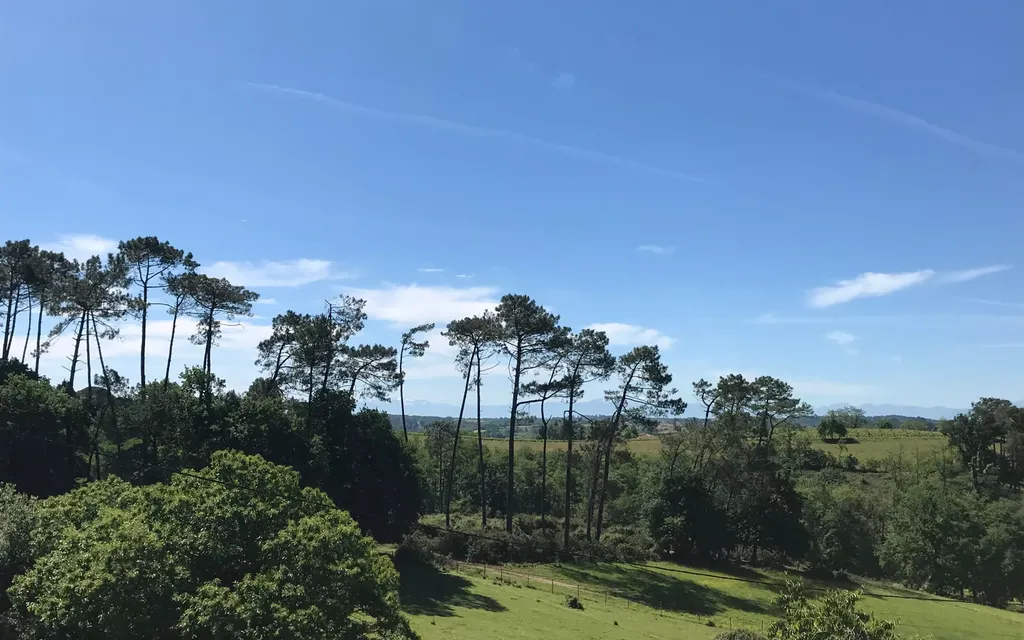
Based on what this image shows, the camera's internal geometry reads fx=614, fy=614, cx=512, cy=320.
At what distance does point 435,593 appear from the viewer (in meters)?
36.6

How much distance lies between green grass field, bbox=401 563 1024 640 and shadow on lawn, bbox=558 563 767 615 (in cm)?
8

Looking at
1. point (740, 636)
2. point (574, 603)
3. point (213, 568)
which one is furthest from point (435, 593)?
point (213, 568)

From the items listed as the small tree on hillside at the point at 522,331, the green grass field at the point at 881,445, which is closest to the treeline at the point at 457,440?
the small tree on hillside at the point at 522,331

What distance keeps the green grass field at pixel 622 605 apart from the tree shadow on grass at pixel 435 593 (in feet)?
0.20

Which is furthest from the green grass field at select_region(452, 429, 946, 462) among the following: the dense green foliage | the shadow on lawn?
the dense green foliage

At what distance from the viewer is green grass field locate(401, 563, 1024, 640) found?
31.2 meters

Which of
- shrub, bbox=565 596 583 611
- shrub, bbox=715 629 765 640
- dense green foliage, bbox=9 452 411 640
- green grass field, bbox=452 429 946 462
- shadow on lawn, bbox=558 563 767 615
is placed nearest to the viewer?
dense green foliage, bbox=9 452 411 640

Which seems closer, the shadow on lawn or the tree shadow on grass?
the tree shadow on grass

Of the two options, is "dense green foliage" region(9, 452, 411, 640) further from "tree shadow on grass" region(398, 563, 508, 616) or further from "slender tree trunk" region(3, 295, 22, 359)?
"slender tree trunk" region(3, 295, 22, 359)

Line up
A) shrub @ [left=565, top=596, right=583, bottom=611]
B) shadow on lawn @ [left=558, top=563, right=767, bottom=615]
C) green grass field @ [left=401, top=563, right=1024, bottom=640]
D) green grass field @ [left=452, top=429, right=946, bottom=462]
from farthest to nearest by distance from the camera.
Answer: green grass field @ [left=452, top=429, right=946, bottom=462] < shadow on lawn @ [left=558, top=563, right=767, bottom=615] < shrub @ [left=565, top=596, right=583, bottom=611] < green grass field @ [left=401, top=563, right=1024, bottom=640]

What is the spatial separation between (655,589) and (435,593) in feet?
62.0

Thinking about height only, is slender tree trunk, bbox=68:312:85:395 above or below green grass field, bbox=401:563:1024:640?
above

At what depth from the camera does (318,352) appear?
47.9 metres

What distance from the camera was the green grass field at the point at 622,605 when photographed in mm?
31188
